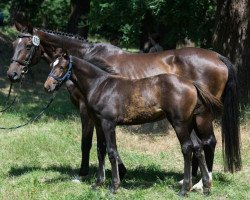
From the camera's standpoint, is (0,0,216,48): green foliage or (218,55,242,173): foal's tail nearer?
(218,55,242,173): foal's tail

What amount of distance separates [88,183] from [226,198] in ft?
6.29

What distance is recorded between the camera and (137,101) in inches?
219

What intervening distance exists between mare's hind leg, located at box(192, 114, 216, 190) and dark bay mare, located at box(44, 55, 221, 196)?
5.3 inches

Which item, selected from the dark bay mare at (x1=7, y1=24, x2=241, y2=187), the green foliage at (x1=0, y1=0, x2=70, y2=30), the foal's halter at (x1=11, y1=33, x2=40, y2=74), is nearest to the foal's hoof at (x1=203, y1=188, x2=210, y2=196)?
the dark bay mare at (x1=7, y1=24, x2=241, y2=187)

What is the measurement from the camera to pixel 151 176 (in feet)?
22.2

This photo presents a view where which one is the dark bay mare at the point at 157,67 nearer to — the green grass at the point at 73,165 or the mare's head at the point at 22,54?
the mare's head at the point at 22,54

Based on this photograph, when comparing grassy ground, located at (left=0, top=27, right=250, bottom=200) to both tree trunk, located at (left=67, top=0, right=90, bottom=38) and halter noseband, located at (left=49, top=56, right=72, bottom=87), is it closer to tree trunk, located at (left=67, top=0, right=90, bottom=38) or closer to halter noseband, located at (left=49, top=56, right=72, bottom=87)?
halter noseband, located at (left=49, top=56, right=72, bottom=87)

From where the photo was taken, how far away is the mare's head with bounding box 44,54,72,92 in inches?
217

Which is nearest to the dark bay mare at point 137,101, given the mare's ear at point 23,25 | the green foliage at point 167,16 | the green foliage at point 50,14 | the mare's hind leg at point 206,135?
the mare's hind leg at point 206,135

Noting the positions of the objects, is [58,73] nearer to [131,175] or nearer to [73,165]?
[131,175]

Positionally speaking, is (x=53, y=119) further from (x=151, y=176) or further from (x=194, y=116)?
(x=194, y=116)

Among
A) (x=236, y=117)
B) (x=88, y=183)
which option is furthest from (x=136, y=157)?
(x=236, y=117)

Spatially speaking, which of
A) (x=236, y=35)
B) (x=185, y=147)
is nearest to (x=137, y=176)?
(x=185, y=147)

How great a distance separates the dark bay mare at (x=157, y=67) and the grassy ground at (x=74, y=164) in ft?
1.66
